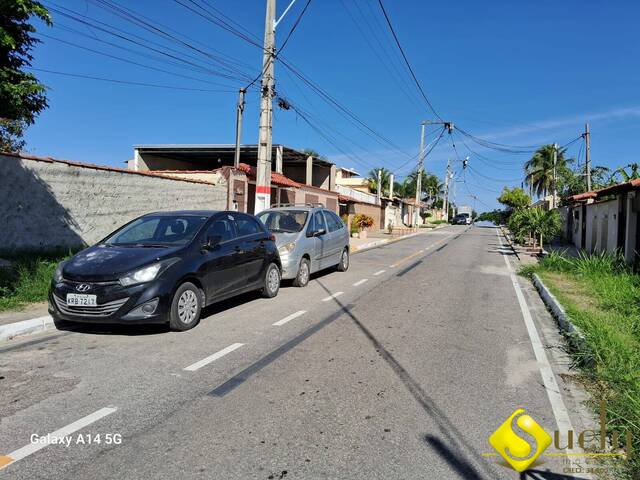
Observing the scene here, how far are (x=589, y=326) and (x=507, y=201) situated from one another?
8042cm

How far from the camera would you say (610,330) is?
6605 mm

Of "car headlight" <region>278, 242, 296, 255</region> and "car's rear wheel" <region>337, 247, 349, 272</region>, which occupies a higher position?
"car headlight" <region>278, 242, 296, 255</region>

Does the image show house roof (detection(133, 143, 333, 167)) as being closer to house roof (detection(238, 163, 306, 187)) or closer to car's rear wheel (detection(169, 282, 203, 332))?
house roof (detection(238, 163, 306, 187))

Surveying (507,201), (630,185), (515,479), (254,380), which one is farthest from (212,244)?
(507,201)

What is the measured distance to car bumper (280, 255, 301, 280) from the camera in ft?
35.3

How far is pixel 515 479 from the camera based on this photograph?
3.28 metres

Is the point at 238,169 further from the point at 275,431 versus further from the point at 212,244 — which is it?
the point at 275,431

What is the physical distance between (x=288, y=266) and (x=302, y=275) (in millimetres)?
595

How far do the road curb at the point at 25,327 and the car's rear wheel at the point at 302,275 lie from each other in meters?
5.22

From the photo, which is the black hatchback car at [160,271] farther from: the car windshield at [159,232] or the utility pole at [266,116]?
the utility pole at [266,116]

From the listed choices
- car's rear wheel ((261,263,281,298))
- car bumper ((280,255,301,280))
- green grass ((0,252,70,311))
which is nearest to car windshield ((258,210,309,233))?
car bumper ((280,255,301,280))

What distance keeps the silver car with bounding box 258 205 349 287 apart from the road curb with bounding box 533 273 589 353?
499 centimetres

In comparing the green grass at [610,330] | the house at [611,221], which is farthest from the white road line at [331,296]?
the house at [611,221]

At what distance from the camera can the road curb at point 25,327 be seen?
252 inches
